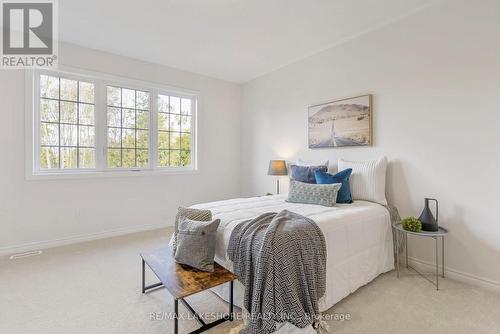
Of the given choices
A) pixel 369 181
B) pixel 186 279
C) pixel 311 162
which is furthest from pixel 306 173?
pixel 186 279

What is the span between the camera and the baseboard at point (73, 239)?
9.75 feet

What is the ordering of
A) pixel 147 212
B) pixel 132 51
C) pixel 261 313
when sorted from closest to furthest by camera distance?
pixel 261 313 < pixel 132 51 < pixel 147 212

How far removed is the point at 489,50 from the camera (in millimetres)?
2176

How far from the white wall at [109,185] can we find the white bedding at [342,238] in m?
1.91

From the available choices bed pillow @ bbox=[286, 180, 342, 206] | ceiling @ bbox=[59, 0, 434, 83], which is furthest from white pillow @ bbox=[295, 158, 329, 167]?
ceiling @ bbox=[59, 0, 434, 83]

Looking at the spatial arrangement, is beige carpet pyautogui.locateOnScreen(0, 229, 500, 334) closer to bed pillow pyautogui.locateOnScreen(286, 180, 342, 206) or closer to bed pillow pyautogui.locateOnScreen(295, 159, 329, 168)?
bed pillow pyautogui.locateOnScreen(286, 180, 342, 206)

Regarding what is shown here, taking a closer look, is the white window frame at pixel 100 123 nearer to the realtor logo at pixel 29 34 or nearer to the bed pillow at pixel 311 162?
the realtor logo at pixel 29 34

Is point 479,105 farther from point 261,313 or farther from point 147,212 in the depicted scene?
point 147,212

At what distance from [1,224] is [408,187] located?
461 centimetres

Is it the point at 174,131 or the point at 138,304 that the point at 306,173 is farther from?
the point at 174,131

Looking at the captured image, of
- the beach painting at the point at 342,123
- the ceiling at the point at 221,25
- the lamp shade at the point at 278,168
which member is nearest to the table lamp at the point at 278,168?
the lamp shade at the point at 278,168

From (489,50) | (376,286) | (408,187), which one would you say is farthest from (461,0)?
(376,286)

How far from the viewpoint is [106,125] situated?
11.9 ft

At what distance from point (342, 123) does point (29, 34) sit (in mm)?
3994
